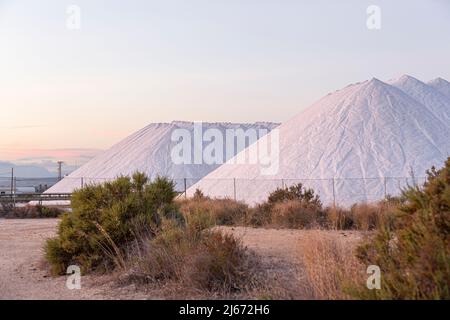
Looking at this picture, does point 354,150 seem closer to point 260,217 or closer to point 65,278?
point 260,217

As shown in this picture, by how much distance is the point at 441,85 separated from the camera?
4550 cm

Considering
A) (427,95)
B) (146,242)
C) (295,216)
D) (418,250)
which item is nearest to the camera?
(418,250)

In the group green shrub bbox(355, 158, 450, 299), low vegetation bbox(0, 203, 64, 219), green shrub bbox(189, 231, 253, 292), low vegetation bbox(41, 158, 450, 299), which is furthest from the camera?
low vegetation bbox(0, 203, 64, 219)

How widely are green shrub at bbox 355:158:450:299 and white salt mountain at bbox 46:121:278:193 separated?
163 ft

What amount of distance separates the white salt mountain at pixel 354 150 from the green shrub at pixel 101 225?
65.1 ft

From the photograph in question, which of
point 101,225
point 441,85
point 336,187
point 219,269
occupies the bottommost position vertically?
point 219,269

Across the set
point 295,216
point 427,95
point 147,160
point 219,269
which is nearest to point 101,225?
point 219,269

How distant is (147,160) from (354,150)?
30.5 meters

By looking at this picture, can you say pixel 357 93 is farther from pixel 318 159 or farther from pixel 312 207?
pixel 312 207

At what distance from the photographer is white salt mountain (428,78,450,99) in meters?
44.5

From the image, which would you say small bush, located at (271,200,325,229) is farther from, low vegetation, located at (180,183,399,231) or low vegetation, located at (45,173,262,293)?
low vegetation, located at (45,173,262,293)

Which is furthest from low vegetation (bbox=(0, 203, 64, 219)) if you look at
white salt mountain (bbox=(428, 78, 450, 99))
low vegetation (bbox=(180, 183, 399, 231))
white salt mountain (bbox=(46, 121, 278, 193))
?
white salt mountain (bbox=(428, 78, 450, 99))

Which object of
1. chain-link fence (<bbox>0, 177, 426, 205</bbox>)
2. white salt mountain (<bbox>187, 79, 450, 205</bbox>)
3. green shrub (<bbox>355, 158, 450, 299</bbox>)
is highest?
white salt mountain (<bbox>187, 79, 450, 205</bbox>)

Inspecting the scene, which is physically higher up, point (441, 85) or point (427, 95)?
point (441, 85)
